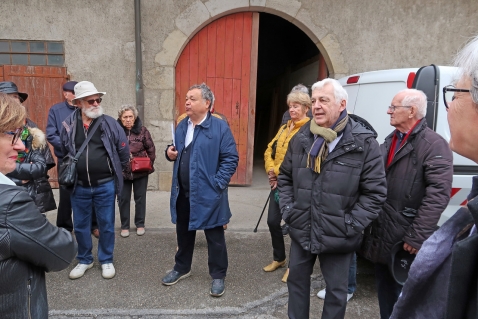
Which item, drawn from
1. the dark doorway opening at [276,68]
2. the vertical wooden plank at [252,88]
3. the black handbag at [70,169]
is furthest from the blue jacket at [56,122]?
the dark doorway opening at [276,68]

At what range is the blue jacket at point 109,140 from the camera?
130 inches

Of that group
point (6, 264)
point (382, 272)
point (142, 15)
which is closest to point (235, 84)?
point (142, 15)


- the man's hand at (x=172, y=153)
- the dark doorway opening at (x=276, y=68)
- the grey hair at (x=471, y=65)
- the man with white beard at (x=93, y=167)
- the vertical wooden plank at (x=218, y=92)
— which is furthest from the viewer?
the dark doorway opening at (x=276, y=68)

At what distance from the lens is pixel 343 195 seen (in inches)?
89.4

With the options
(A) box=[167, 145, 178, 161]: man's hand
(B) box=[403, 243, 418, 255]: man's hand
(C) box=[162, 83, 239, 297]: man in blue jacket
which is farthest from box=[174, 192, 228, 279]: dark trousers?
(B) box=[403, 243, 418, 255]: man's hand

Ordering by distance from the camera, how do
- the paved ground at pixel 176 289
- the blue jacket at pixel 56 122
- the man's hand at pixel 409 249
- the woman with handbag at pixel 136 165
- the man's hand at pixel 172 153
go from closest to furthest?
the man's hand at pixel 409 249 → the paved ground at pixel 176 289 → the man's hand at pixel 172 153 → the blue jacket at pixel 56 122 → the woman with handbag at pixel 136 165

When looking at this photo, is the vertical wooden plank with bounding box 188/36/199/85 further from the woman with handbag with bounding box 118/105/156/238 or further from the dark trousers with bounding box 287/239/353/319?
the dark trousers with bounding box 287/239/353/319

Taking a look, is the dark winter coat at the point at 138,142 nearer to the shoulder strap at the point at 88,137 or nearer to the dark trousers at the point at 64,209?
the dark trousers at the point at 64,209

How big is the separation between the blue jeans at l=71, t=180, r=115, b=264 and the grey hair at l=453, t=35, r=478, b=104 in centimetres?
307

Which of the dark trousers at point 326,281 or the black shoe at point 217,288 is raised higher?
the dark trousers at point 326,281

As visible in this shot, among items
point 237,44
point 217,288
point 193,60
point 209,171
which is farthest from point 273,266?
point 237,44

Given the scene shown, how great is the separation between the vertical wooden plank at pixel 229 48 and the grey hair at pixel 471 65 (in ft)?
18.5

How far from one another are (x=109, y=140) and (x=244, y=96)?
362 centimetres

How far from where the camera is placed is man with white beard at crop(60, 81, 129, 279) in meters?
3.27
